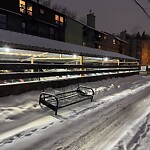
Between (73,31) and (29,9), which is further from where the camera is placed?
(73,31)

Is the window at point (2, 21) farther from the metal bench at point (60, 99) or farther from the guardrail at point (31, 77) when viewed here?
the metal bench at point (60, 99)

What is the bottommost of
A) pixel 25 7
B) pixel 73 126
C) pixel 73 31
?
pixel 73 126

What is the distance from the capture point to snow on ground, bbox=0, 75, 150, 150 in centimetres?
421

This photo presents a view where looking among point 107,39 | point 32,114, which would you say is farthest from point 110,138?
point 107,39

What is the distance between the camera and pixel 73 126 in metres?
5.32

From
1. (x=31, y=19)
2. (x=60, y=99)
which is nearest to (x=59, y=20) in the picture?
(x=31, y=19)

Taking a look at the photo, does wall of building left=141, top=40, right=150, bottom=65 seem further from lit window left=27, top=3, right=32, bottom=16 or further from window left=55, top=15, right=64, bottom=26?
lit window left=27, top=3, right=32, bottom=16

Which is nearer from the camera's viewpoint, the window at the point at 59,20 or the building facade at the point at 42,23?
the building facade at the point at 42,23

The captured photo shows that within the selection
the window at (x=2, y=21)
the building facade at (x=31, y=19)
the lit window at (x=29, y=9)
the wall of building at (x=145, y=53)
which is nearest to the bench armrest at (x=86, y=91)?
the building facade at (x=31, y=19)

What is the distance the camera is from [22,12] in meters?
25.8

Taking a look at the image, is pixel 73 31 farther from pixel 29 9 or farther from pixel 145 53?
pixel 145 53

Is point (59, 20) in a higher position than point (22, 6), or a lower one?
lower

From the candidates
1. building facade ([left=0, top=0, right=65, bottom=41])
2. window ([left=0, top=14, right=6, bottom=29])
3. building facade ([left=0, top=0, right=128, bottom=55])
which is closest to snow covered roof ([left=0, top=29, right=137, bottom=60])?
window ([left=0, top=14, right=6, bottom=29])

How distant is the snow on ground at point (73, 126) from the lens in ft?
13.8
